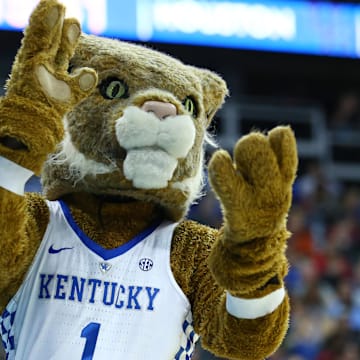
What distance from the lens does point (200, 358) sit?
7.43 ft

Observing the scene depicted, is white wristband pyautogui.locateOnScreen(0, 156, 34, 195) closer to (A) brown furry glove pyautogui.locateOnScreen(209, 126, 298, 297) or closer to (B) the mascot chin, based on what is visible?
(B) the mascot chin

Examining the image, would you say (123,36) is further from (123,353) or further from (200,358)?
(123,353)

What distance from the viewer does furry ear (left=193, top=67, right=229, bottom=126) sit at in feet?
4.39

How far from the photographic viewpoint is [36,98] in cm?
108

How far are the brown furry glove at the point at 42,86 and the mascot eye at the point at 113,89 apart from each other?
0.14 metres

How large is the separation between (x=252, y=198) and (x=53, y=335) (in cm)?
35

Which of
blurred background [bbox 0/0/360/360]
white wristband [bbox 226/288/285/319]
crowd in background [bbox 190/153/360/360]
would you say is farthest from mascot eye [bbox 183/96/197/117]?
blurred background [bbox 0/0/360/360]

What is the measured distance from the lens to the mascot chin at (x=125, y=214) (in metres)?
1.04

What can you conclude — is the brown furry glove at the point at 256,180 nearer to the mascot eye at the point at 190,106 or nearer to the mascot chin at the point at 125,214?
the mascot chin at the point at 125,214

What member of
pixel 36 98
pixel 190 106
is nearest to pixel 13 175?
pixel 36 98

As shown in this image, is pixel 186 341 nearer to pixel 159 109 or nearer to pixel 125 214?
pixel 125 214

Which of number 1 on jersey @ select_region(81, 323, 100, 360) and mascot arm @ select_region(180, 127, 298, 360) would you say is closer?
mascot arm @ select_region(180, 127, 298, 360)

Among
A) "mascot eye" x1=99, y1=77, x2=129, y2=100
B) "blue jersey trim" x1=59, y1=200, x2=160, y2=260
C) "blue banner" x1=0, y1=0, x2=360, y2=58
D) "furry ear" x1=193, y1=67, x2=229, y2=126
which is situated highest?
"blue banner" x1=0, y1=0, x2=360, y2=58

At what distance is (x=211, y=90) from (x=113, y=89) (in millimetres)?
186
